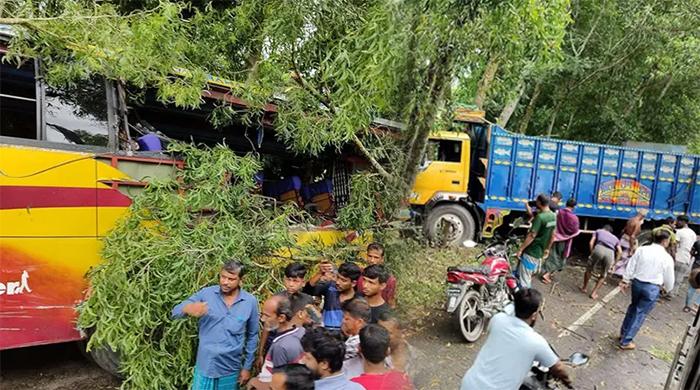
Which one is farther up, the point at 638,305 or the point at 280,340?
the point at 280,340

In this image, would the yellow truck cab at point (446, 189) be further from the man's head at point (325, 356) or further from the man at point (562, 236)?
the man's head at point (325, 356)

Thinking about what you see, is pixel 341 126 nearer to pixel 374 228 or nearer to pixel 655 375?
pixel 374 228

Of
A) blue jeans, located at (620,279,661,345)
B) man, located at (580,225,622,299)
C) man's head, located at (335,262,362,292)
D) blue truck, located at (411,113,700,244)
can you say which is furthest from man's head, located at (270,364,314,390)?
blue truck, located at (411,113,700,244)

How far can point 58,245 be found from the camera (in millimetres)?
3477

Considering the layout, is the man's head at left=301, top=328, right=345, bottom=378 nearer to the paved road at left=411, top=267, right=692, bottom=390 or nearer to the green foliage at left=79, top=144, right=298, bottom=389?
the green foliage at left=79, top=144, right=298, bottom=389

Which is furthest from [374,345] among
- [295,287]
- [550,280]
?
[550,280]

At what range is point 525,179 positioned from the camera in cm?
911

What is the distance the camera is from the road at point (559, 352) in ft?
13.1

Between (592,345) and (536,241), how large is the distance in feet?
4.58

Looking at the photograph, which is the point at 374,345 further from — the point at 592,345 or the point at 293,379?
the point at 592,345

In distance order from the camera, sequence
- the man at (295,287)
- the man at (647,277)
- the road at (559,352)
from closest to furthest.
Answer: the man at (295,287), the road at (559,352), the man at (647,277)

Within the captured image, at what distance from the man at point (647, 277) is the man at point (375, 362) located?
13.1 feet

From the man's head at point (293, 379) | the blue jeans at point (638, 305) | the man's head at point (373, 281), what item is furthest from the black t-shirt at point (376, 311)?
the blue jeans at point (638, 305)

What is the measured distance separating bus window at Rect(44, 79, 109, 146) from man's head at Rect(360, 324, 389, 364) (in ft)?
9.47
